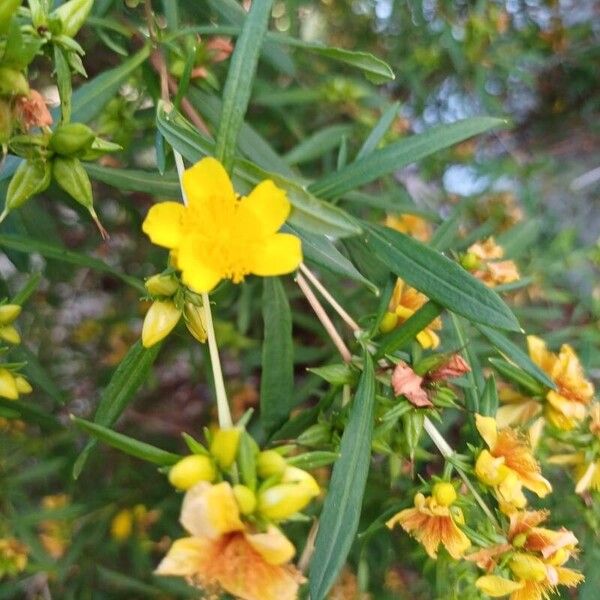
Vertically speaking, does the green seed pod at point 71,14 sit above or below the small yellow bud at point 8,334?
above

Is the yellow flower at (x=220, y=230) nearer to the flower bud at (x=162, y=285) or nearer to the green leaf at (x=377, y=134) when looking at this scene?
the flower bud at (x=162, y=285)

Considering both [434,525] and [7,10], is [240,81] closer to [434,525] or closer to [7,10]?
[7,10]

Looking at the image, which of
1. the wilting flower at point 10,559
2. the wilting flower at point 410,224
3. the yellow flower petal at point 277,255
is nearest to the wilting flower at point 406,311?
the yellow flower petal at point 277,255

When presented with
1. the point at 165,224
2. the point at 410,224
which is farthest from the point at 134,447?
the point at 410,224

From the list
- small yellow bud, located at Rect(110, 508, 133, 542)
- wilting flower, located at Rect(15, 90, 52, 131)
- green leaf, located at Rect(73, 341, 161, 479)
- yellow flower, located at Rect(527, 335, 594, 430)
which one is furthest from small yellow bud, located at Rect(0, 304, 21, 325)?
small yellow bud, located at Rect(110, 508, 133, 542)

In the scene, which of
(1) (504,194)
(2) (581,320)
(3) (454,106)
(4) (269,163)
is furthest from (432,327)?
(3) (454,106)

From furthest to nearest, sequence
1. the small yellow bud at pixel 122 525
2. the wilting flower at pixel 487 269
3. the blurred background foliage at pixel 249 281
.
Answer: the small yellow bud at pixel 122 525 → the blurred background foliage at pixel 249 281 → the wilting flower at pixel 487 269

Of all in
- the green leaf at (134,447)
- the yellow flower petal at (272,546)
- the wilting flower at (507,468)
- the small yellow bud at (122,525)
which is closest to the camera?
the yellow flower petal at (272,546)
